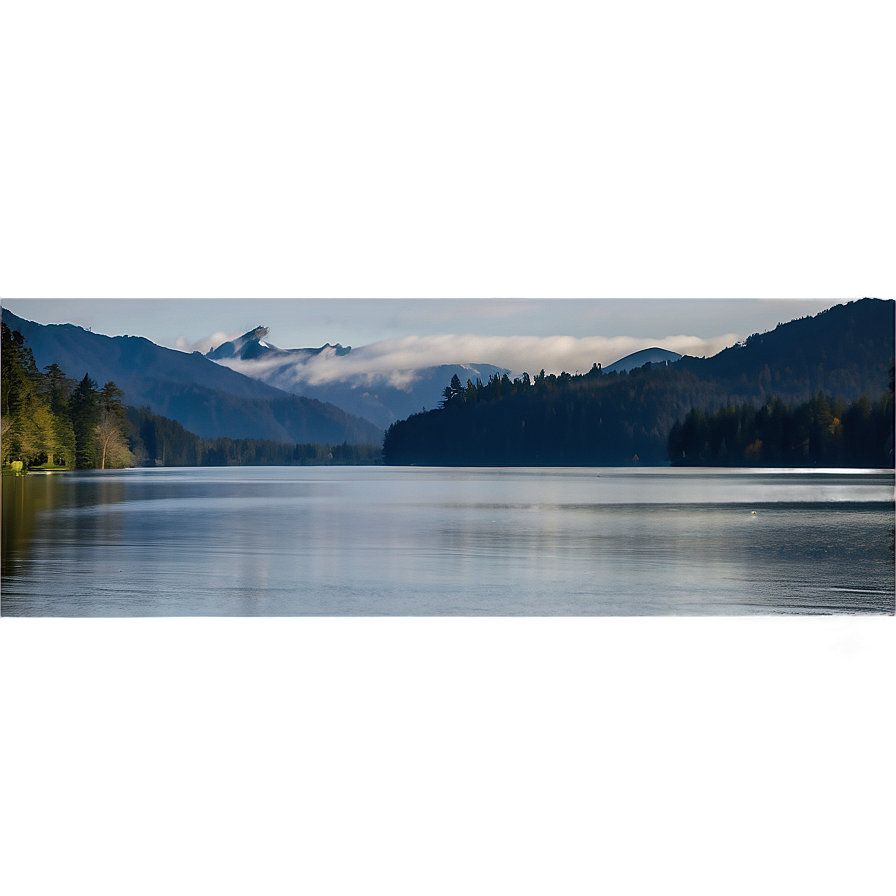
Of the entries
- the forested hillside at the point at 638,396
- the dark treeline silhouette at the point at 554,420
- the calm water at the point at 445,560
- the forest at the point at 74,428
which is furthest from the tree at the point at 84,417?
the dark treeline silhouette at the point at 554,420

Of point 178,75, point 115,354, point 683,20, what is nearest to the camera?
point 683,20

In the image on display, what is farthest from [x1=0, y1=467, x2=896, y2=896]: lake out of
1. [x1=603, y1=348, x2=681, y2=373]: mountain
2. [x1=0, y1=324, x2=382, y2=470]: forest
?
[x1=603, y1=348, x2=681, y2=373]: mountain

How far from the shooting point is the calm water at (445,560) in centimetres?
852

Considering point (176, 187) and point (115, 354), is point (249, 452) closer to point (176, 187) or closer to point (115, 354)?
point (115, 354)

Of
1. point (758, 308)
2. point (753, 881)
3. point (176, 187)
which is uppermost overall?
point (758, 308)

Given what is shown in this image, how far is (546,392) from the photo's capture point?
9731 centimetres

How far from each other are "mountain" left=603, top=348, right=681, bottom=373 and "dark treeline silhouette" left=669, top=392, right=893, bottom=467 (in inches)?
244

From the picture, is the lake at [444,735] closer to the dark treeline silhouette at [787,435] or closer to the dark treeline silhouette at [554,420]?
the dark treeline silhouette at [787,435]

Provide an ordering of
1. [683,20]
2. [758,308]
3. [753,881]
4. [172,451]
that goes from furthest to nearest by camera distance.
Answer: [172,451]
[758,308]
[683,20]
[753,881]

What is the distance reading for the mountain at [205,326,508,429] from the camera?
114875 mm

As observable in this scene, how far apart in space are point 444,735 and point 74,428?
57.2 meters

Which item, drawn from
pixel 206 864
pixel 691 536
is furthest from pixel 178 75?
pixel 691 536

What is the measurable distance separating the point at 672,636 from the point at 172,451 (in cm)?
7765

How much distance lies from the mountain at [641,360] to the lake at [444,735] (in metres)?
69.8
